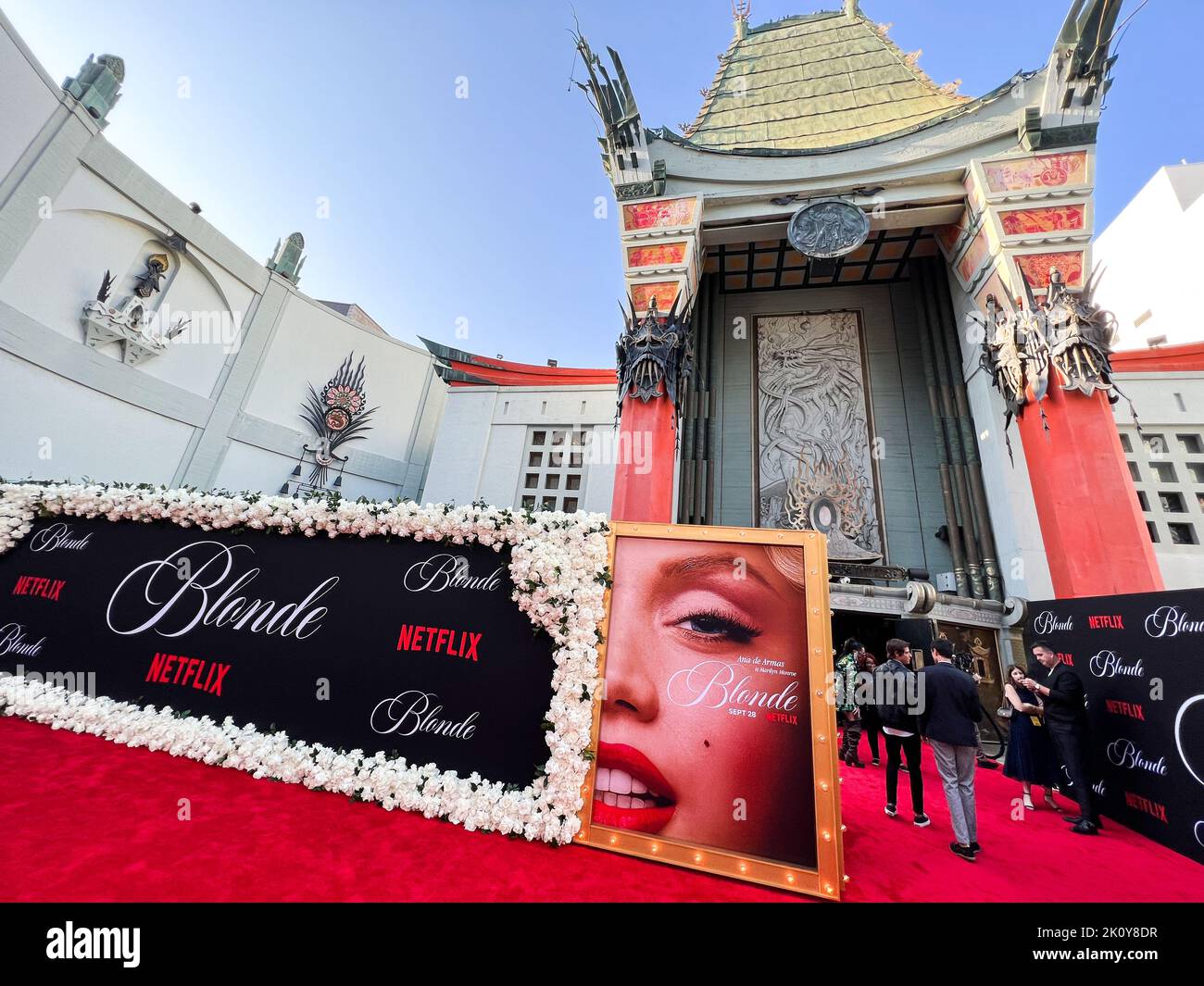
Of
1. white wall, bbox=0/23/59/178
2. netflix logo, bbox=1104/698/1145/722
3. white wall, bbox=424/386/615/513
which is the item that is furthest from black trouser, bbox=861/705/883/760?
white wall, bbox=0/23/59/178

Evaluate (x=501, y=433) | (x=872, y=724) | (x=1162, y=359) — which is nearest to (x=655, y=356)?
(x=501, y=433)

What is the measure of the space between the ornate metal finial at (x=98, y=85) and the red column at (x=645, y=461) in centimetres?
1702

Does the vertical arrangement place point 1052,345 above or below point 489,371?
below

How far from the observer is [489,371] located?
15219 millimetres

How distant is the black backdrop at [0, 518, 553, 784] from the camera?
10.9 ft

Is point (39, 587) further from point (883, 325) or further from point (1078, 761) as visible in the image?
point (883, 325)

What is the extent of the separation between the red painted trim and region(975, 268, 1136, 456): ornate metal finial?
4.77 metres

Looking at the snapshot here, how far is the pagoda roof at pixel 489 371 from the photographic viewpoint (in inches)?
583

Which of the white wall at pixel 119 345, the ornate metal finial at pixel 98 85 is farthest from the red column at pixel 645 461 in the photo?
the ornate metal finial at pixel 98 85

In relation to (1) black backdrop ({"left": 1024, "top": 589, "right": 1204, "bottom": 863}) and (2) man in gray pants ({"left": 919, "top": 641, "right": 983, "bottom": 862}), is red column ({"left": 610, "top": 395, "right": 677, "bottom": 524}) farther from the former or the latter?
(1) black backdrop ({"left": 1024, "top": 589, "right": 1204, "bottom": 863})

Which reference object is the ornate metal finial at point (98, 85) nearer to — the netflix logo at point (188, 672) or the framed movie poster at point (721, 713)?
the netflix logo at point (188, 672)

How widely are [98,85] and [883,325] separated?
2257cm
